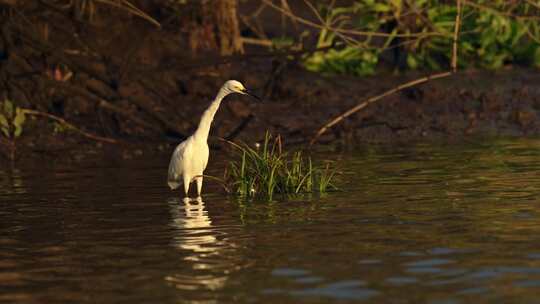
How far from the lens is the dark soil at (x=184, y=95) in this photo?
1789 centimetres

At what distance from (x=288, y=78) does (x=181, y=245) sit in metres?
10.9

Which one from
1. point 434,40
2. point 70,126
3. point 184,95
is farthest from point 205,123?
point 434,40

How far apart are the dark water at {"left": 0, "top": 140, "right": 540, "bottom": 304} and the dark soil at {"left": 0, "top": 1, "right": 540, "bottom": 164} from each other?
3.05 metres

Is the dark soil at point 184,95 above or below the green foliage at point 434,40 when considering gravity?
below

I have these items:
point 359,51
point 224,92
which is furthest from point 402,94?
point 224,92

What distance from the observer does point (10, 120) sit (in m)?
17.8

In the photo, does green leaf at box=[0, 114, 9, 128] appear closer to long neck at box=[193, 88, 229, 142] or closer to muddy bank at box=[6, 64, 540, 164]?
muddy bank at box=[6, 64, 540, 164]

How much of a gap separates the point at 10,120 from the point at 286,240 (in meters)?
8.92

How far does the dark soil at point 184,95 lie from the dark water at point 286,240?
3.05 meters

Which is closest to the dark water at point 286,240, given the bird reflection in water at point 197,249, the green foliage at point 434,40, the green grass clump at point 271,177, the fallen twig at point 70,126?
the bird reflection in water at point 197,249

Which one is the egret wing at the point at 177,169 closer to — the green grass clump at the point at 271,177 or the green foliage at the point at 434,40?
the green grass clump at the point at 271,177

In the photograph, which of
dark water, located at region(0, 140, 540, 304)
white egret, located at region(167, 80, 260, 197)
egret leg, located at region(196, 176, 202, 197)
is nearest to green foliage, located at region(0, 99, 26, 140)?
dark water, located at region(0, 140, 540, 304)

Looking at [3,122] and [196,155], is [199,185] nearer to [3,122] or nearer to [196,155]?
[196,155]

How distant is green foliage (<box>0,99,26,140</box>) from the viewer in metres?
17.6
